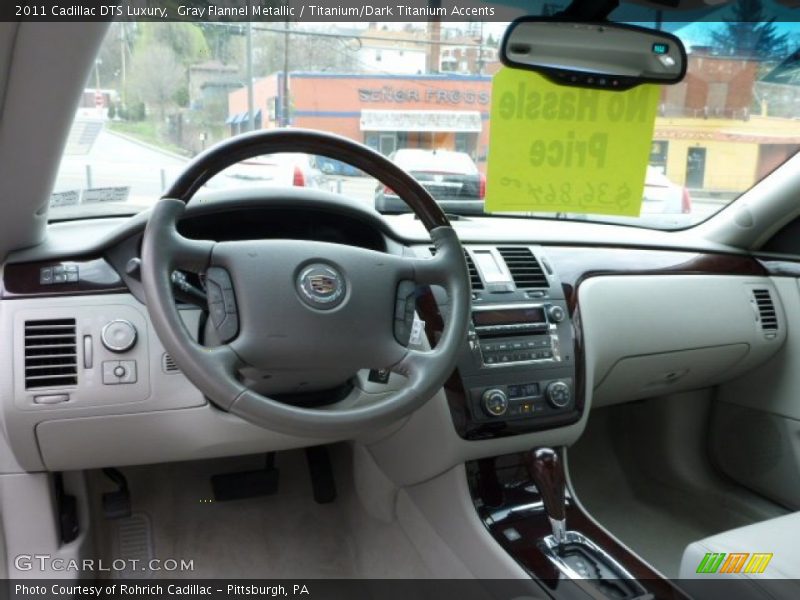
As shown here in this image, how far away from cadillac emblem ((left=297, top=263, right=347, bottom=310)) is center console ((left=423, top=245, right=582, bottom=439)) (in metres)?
0.48

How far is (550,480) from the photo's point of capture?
72.3 inches

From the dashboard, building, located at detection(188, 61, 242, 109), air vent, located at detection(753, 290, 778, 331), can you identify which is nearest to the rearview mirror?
the dashboard

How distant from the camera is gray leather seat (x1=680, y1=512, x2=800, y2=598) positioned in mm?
1344

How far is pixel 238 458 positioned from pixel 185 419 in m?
0.75

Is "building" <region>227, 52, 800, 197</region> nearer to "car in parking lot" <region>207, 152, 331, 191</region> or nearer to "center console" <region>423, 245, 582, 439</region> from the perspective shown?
"car in parking lot" <region>207, 152, 331, 191</region>

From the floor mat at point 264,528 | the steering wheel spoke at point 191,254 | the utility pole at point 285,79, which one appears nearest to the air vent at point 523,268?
the utility pole at point 285,79

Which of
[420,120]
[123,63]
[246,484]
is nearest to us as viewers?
[123,63]

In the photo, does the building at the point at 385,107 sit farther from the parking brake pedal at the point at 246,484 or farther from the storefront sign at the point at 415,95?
the parking brake pedal at the point at 246,484

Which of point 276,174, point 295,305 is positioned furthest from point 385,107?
point 295,305

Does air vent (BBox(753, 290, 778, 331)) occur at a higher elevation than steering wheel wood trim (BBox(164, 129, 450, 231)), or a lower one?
lower

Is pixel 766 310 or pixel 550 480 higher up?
pixel 766 310

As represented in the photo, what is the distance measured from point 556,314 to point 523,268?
0.18m

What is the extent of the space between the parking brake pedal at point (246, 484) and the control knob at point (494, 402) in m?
0.85

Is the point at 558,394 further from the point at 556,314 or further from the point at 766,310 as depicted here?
the point at 766,310
